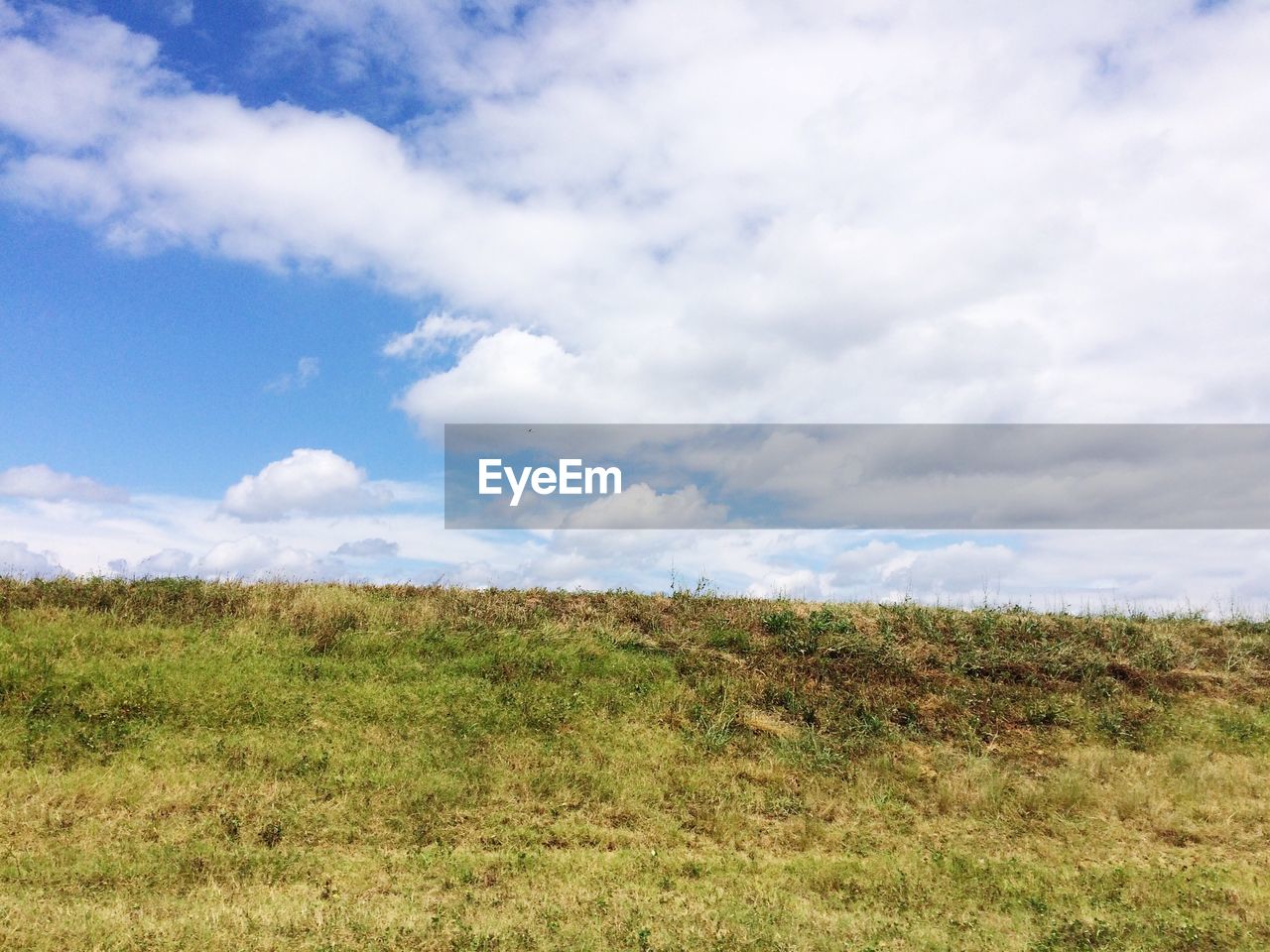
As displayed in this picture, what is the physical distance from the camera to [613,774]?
16.4m

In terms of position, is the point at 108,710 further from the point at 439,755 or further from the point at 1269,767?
the point at 1269,767

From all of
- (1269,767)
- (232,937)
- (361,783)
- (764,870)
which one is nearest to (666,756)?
(764,870)

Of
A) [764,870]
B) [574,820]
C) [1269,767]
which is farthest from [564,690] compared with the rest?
[1269,767]

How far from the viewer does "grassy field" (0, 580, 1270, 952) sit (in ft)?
36.9

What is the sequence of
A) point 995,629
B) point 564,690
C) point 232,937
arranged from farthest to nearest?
point 995,629
point 564,690
point 232,937

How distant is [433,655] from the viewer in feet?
66.2

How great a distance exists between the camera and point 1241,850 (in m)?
14.7

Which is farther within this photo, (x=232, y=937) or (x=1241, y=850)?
(x=1241, y=850)

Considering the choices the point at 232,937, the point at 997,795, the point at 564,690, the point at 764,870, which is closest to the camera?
the point at 232,937

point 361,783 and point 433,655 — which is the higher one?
point 433,655

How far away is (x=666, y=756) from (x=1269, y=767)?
12.3 metres

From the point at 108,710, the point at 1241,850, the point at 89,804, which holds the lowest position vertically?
the point at 1241,850

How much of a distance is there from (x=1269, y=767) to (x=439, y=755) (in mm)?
16624

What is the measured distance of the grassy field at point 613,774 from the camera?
11.2 m
